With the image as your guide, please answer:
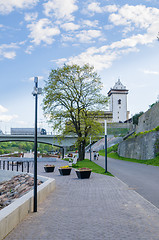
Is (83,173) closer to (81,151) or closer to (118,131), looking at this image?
(81,151)

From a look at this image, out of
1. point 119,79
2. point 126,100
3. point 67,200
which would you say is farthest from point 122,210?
point 119,79

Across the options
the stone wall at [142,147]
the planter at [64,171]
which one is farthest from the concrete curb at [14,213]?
the stone wall at [142,147]

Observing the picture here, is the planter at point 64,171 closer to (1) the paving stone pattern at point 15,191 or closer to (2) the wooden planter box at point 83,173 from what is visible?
(2) the wooden planter box at point 83,173

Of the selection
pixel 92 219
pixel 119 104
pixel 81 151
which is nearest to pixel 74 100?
pixel 81 151

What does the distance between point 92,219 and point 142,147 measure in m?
26.5

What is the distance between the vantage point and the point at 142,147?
32.2 metres

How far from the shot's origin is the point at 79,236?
5426 millimetres

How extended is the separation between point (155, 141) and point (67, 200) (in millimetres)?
20225

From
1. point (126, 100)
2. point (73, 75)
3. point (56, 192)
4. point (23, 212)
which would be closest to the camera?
point (23, 212)

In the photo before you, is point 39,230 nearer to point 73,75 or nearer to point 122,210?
point 122,210

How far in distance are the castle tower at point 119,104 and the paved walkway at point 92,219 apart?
402 feet

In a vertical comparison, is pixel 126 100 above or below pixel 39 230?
above

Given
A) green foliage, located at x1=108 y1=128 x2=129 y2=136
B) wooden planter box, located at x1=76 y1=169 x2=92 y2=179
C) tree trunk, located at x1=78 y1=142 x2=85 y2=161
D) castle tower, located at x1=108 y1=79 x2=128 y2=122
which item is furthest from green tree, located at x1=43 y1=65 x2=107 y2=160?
castle tower, located at x1=108 y1=79 x2=128 y2=122

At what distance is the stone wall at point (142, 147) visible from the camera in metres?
28.2
